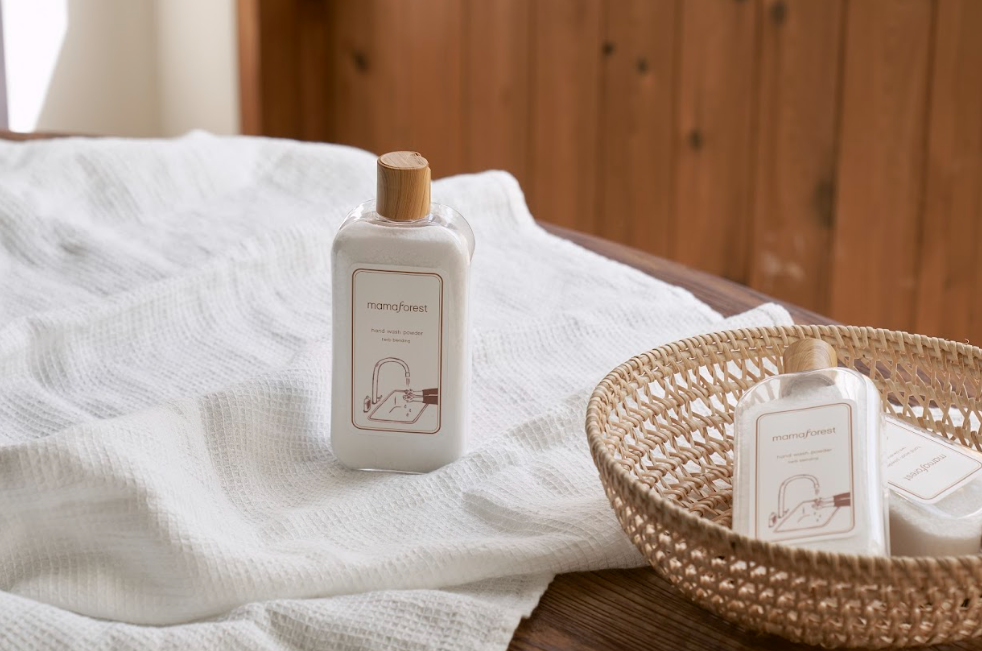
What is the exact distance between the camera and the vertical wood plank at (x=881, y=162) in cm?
166

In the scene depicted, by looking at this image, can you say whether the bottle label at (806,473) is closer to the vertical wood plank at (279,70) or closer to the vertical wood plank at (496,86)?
the vertical wood plank at (496,86)

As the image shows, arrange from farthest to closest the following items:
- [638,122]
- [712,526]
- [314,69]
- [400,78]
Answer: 1. [314,69]
2. [400,78]
3. [638,122]
4. [712,526]

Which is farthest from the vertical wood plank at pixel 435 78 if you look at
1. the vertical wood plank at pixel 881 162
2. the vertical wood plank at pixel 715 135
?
the vertical wood plank at pixel 881 162

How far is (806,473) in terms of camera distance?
0.58 meters

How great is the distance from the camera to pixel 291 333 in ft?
3.13

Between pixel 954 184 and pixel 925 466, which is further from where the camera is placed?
pixel 954 184

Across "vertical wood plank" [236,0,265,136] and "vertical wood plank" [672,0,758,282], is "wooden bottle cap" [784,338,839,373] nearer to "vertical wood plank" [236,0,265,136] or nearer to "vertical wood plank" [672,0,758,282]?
"vertical wood plank" [672,0,758,282]

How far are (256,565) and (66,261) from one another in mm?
550

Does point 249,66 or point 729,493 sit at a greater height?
point 249,66

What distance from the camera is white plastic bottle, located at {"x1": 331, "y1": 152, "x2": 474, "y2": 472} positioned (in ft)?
2.31

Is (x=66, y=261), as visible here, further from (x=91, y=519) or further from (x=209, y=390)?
(x=91, y=519)

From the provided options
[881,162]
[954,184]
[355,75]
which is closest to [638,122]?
[881,162]

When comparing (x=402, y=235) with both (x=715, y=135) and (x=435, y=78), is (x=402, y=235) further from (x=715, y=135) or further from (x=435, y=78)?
(x=435, y=78)

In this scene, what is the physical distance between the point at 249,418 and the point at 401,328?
13cm
